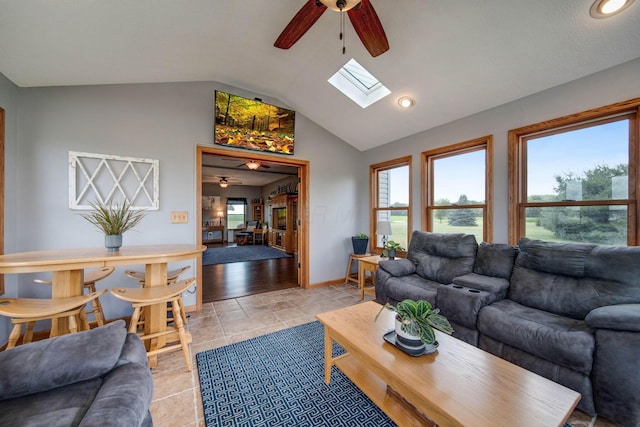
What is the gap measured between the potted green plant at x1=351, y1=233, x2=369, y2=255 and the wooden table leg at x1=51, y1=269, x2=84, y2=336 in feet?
11.3

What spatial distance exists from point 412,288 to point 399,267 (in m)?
0.44

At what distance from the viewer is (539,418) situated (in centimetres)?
94

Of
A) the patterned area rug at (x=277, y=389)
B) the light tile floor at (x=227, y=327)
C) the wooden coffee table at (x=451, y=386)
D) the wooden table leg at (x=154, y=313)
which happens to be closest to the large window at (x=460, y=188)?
the light tile floor at (x=227, y=327)

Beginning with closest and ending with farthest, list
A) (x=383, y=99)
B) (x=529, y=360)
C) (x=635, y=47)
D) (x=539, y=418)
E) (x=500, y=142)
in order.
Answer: (x=539, y=418) < (x=529, y=360) < (x=635, y=47) < (x=500, y=142) < (x=383, y=99)

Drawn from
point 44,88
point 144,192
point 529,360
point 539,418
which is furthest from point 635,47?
point 44,88

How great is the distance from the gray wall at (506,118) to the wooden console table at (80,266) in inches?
127

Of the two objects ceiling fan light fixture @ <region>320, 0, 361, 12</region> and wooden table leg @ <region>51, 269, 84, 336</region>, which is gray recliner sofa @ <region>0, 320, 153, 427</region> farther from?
ceiling fan light fixture @ <region>320, 0, 361, 12</region>

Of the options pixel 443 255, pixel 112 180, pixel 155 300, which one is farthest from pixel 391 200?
pixel 112 180

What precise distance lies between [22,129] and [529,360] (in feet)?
15.7

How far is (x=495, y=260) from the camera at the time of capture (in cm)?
247

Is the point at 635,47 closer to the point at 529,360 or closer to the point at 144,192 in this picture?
the point at 529,360

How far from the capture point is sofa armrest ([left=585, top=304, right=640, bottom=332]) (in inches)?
53.9

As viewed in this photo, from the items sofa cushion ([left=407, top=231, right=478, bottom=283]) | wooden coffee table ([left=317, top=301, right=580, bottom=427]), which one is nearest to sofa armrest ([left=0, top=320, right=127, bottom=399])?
wooden coffee table ([left=317, top=301, right=580, bottom=427])

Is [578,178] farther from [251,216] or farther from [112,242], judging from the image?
[251,216]
